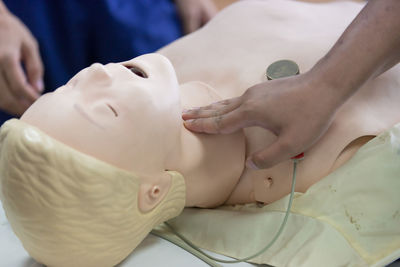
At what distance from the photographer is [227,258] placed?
95 cm

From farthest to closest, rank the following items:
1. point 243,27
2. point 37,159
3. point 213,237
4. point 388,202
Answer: point 243,27
point 213,237
point 388,202
point 37,159

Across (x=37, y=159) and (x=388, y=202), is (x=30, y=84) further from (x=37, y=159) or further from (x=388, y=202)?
(x=388, y=202)

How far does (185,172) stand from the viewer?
3.06ft

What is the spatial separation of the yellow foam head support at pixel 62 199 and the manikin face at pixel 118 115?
0.09 ft

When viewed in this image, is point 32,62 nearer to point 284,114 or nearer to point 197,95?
point 197,95

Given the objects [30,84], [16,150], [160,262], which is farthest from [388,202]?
[30,84]

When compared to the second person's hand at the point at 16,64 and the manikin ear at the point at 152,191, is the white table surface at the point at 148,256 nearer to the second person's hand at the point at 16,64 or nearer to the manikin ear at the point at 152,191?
the manikin ear at the point at 152,191

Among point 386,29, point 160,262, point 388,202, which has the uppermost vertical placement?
point 386,29

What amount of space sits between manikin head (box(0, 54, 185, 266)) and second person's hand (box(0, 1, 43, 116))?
0.54 m

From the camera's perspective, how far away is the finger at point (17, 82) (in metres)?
1.32

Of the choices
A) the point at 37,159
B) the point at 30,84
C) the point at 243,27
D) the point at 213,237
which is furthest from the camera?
the point at 30,84

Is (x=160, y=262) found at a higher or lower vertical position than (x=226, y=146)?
lower

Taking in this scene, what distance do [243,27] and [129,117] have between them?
19.5 inches

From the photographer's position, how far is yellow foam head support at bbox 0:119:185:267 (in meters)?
0.76
